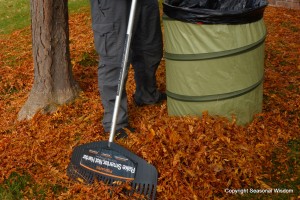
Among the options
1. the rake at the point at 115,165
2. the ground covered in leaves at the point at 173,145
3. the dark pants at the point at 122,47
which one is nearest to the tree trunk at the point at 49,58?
the ground covered in leaves at the point at 173,145

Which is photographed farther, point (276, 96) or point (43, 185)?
point (276, 96)

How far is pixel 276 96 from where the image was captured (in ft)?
12.2

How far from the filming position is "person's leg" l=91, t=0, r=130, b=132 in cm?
286

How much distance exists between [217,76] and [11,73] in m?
2.92

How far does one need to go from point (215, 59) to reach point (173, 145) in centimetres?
71

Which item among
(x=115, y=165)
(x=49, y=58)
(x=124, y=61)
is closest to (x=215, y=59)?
(x=124, y=61)

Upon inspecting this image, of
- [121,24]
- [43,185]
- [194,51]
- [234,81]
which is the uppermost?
[121,24]

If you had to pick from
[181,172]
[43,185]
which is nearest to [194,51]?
[181,172]

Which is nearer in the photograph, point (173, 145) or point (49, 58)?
point (173, 145)

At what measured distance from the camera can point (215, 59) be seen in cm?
281

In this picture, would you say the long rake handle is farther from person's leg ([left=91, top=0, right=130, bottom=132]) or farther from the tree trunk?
the tree trunk

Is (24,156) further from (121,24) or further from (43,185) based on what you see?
(121,24)

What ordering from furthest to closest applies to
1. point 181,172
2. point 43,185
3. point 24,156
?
point 24,156 → point 43,185 → point 181,172

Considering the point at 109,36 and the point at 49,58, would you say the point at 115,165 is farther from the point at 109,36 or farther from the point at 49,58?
the point at 49,58
